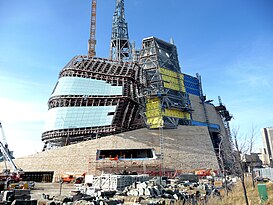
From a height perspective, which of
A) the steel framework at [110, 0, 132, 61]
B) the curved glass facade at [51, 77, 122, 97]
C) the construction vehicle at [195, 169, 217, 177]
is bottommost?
the construction vehicle at [195, 169, 217, 177]

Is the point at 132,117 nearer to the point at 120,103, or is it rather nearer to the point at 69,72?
the point at 120,103

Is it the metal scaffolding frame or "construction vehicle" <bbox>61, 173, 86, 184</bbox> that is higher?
the metal scaffolding frame

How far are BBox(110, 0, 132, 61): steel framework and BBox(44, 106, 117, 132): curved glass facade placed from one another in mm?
29672

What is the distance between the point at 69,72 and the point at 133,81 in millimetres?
18777

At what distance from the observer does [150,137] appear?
165 feet

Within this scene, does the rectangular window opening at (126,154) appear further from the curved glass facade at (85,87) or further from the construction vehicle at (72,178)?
the curved glass facade at (85,87)

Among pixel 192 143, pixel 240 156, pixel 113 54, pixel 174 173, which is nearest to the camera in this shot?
pixel 240 156

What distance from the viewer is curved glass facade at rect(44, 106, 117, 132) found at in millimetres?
56406

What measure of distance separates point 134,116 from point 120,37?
35665 mm

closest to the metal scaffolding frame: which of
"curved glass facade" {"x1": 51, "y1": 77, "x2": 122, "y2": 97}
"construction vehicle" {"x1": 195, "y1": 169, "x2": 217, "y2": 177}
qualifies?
"curved glass facade" {"x1": 51, "y1": 77, "x2": 122, "y2": 97}

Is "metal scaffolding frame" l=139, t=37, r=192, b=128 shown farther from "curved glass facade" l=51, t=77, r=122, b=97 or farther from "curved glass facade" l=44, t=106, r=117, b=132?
"curved glass facade" l=44, t=106, r=117, b=132

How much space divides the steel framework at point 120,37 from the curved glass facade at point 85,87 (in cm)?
2334

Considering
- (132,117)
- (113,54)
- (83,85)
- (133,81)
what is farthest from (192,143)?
(113,54)

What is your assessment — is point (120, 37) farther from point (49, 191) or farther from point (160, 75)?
point (49, 191)
